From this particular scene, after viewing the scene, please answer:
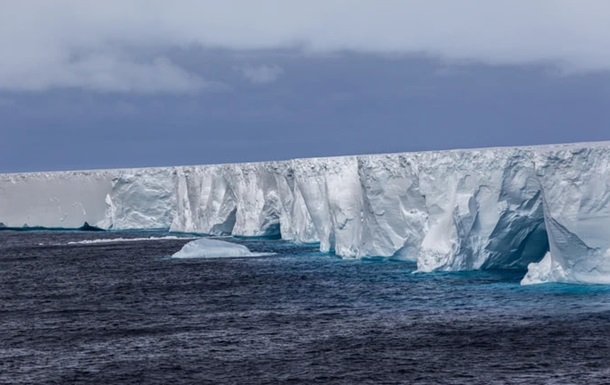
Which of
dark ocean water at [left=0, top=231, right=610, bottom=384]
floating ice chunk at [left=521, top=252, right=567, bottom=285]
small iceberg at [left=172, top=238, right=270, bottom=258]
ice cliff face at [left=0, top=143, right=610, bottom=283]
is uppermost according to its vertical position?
ice cliff face at [left=0, top=143, right=610, bottom=283]

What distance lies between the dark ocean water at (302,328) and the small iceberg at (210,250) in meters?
6.05

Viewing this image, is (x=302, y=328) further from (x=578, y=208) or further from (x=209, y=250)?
(x=209, y=250)

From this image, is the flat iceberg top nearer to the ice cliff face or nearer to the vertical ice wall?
the ice cliff face

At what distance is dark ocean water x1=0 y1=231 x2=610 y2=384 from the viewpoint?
16328mm

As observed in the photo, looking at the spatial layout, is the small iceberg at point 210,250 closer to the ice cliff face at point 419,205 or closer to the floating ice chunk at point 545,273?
the ice cliff face at point 419,205

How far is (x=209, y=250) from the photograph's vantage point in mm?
41438

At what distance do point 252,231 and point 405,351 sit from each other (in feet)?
114

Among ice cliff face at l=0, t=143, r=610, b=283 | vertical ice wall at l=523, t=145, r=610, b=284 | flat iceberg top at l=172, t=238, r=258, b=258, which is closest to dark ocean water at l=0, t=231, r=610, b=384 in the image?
vertical ice wall at l=523, t=145, r=610, b=284

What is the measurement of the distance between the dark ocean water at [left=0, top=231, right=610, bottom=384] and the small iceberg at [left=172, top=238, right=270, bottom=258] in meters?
6.05

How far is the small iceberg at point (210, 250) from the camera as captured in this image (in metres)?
41.2

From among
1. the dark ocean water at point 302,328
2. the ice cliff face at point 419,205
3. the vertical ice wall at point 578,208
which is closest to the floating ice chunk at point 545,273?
the ice cliff face at point 419,205

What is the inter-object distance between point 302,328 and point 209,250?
20.7 metres

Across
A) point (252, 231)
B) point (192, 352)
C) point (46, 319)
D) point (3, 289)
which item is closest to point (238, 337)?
point (192, 352)

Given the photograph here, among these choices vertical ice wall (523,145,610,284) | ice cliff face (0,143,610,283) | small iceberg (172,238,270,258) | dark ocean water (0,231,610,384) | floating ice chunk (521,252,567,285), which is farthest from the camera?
small iceberg (172,238,270,258)
